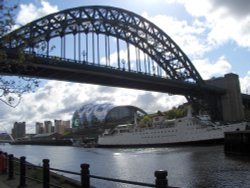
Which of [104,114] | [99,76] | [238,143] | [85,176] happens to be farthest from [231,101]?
[85,176]

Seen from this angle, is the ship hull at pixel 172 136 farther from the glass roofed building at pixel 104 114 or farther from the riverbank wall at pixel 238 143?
the glass roofed building at pixel 104 114

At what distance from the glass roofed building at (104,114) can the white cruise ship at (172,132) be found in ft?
256

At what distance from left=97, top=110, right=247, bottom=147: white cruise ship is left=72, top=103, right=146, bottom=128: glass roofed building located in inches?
3067

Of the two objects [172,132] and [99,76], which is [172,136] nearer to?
[172,132]

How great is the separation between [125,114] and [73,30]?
109870 mm

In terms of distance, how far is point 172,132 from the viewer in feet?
251

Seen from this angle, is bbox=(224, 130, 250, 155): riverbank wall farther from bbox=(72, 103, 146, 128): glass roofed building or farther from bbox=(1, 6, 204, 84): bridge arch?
bbox=(72, 103, 146, 128): glass roofed building

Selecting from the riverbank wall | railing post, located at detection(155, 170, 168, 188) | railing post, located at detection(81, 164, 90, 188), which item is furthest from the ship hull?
railing post, located at detection(155, 170, 168, 188)

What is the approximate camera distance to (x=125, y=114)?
181m

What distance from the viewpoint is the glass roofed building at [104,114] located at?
17335cm

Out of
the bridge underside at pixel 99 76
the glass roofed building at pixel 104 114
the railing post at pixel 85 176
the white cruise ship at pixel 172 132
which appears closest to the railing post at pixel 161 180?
the railing post at pixel 85 176

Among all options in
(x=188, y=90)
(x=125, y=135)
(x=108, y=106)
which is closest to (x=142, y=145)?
(x=125, y=135)

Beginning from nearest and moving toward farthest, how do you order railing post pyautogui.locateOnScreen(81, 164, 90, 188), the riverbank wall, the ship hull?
railing post pyautogui.locateOnScreen(81, 164, 90, 188) → the riverbank wall → the ship hull

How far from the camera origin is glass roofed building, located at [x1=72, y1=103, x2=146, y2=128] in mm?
173350
